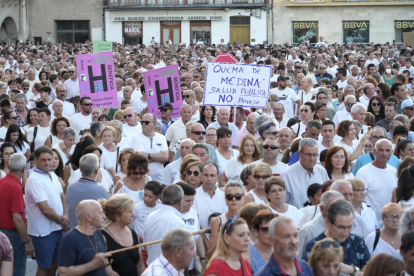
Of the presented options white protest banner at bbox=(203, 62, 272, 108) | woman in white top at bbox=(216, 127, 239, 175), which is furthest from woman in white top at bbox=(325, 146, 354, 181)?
white protest banner at bbox=(203, 62, 272, 108)

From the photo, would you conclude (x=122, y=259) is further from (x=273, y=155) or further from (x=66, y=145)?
(x=66, y=145)

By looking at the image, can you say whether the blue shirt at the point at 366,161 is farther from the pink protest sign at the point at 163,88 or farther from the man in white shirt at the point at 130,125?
the pink protest sign at the point at 163,88

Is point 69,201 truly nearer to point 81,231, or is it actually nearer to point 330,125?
point 81,231

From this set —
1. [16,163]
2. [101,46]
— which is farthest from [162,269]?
[101,46]

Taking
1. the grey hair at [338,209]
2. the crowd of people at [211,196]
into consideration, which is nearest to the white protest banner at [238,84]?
the crowd of people at [211,196]

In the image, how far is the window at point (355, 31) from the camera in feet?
166

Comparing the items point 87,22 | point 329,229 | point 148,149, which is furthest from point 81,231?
A: point 87,22

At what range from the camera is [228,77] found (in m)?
12.8

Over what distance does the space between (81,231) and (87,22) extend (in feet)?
151

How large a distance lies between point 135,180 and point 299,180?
Answer: 1779 mm

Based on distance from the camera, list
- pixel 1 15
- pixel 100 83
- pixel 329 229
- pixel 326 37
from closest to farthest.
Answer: pixel 329 229 < pixel 100 83 < pixel 1 15 < pixel 326 37

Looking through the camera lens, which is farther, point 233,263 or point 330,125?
point 330,125

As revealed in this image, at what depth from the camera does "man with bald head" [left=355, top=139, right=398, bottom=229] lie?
351 inches

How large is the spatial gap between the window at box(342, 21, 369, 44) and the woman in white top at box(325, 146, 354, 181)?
42.5 metres
